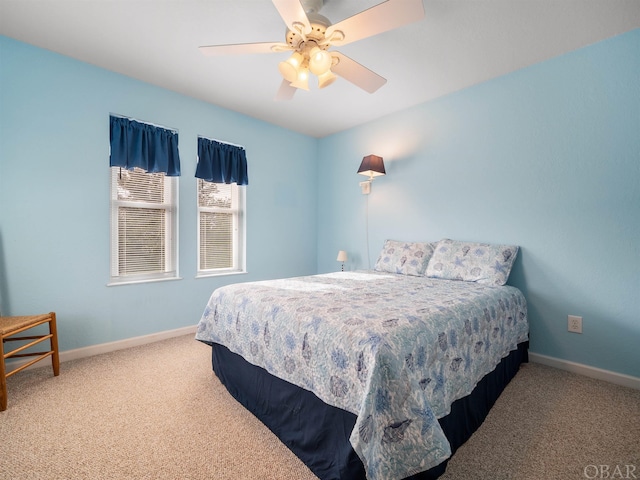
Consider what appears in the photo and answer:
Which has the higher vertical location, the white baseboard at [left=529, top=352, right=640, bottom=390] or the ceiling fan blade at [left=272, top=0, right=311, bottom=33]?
the ceiling fan blade at [left=272, top=0, right=311, bottom=33]

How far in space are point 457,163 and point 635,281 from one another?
164 centimetres

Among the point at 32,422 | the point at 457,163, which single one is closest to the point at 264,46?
the point at 457,163

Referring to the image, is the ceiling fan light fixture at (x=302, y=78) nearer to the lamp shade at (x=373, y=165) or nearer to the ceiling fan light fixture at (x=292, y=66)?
the ceiling fan light fixture at (x=292, y=66)

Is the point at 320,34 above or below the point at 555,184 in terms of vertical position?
above

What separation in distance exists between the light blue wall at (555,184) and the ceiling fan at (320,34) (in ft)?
5.00

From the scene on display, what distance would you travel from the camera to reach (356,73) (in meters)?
2.00

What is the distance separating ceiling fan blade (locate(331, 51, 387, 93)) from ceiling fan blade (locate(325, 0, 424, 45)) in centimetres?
15

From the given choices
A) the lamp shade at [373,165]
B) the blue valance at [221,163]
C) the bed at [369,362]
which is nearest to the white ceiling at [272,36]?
the blue valance at [221,163]

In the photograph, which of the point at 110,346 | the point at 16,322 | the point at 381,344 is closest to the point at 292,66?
the point at 381,344

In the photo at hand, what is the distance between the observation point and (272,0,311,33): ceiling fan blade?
146 centimetres

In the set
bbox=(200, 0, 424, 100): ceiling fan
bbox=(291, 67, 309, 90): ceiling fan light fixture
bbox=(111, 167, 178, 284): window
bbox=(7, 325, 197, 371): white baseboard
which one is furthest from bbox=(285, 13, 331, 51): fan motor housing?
bbox=(7, 325, 197, 371): white baseboard

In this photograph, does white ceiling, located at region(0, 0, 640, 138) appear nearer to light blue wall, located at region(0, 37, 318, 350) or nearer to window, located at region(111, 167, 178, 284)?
light blue wall, located at region(0, 37, 318, 350)

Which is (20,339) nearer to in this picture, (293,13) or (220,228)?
(220,228)

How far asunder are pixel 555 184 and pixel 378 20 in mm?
A: 1993
